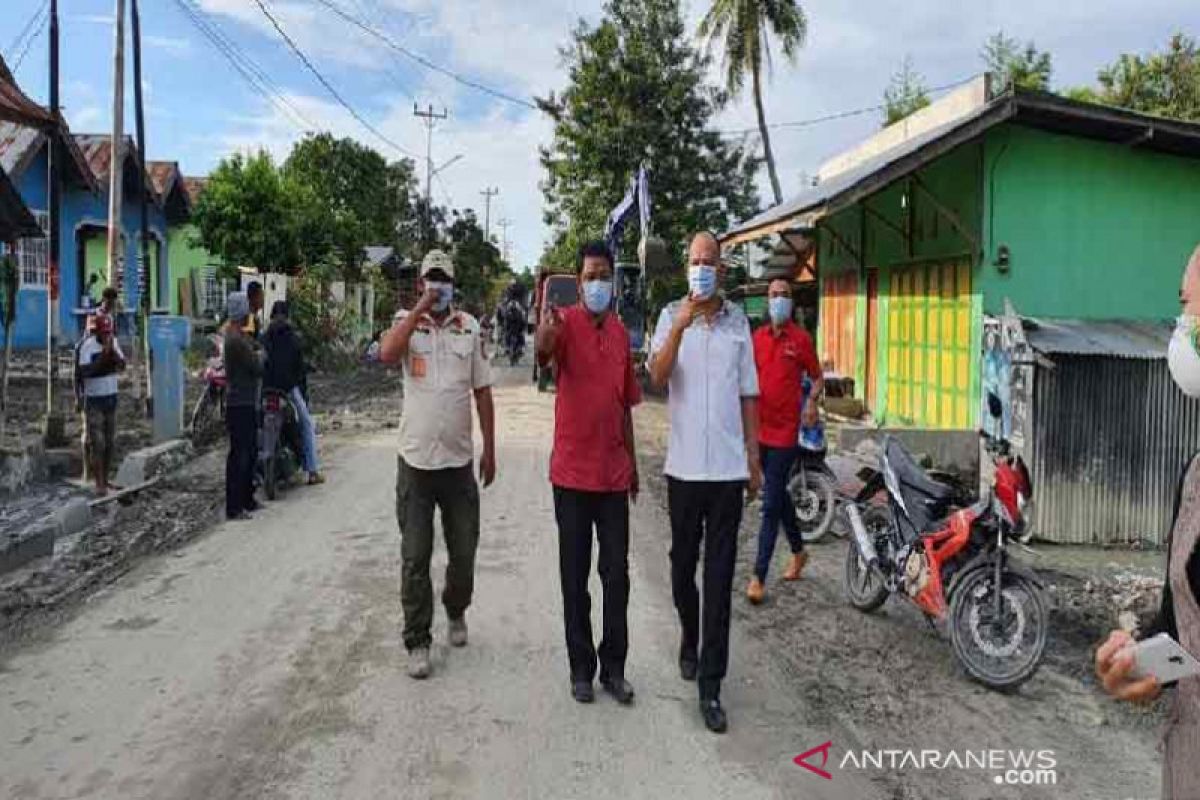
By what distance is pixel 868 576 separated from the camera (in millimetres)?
6164

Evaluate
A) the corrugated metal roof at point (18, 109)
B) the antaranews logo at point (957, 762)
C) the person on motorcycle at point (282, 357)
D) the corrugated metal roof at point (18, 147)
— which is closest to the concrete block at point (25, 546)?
the person on motorcycle at point (282, 357)

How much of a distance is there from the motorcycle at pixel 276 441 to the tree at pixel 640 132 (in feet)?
55.1

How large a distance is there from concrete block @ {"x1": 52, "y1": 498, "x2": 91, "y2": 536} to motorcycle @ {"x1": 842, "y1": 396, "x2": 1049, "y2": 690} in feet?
21.0

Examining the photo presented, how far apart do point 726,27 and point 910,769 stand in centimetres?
2799

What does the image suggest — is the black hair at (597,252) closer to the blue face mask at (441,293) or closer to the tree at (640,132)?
the blue face mask at (441,293)

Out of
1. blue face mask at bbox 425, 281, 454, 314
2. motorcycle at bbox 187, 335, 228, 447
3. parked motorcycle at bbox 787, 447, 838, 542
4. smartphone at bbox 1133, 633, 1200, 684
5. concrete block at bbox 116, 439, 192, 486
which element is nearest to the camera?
smartphone at bbox 1133, 633, 1200, 684

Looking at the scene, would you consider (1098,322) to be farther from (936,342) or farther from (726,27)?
(726,27)

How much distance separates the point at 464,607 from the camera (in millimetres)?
5293

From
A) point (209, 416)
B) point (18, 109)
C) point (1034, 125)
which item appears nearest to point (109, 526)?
point (18, 109)

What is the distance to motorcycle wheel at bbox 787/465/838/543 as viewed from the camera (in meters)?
8.15

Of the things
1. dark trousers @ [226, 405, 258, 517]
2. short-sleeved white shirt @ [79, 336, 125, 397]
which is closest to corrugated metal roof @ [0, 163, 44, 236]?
short-sleeved white shirt @ [79, 336, 125, 397]

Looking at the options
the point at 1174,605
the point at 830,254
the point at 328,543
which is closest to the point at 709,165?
the point at 830,254

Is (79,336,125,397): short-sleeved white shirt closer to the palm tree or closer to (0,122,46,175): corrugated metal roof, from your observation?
(0,122,46,175): corrugated metal roof

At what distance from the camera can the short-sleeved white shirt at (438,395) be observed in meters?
4.96
